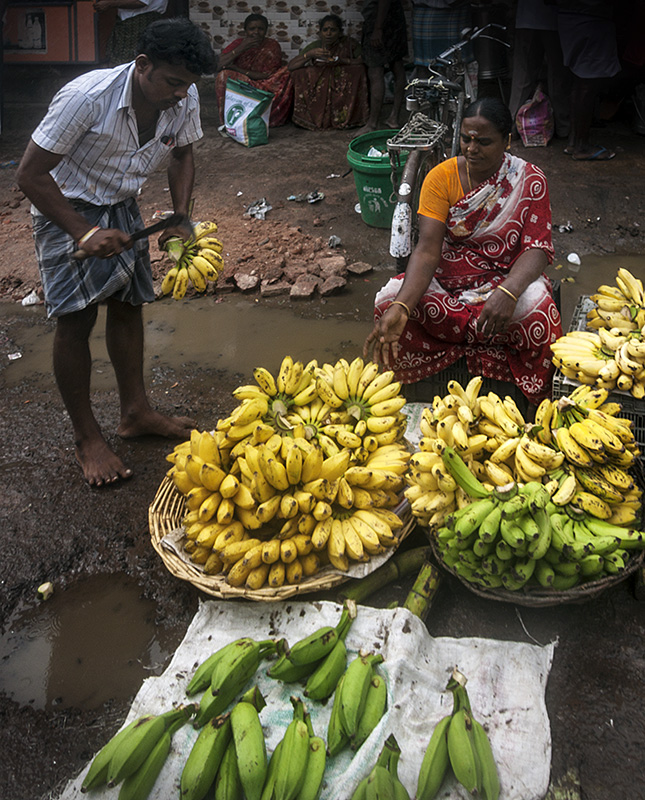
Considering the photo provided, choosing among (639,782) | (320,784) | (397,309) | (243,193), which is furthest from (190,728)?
(243,193)

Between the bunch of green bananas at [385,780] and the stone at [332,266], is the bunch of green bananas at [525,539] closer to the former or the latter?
the bunch of green bananas at [385,780]

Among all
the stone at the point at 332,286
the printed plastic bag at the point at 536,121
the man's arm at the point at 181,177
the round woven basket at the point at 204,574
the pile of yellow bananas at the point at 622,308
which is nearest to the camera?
the round woven basket at the point at 204,574

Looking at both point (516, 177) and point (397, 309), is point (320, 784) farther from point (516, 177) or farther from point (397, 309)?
point (516, 177)

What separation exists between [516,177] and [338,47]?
645 cm

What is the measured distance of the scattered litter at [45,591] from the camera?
293cm

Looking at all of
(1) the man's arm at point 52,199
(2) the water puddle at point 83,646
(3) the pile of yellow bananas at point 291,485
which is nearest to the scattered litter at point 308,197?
(1) the man's arm at point 52,199

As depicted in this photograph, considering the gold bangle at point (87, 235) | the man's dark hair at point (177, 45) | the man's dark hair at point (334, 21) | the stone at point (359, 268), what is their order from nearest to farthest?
1. the man's dark hair at point (177, 45)
2. the gold bangle at point (87, 235)
3. the stone at point (359, 268)
4. the man's dark hair at point (334, 21)

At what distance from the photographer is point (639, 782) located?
204 centimetres

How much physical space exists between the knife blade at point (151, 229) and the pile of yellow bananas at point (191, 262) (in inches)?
7.6

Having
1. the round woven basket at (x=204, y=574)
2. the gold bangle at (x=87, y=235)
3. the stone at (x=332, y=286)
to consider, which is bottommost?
the stone at (x=332, y=286)

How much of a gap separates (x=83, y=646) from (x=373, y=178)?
15.2ft

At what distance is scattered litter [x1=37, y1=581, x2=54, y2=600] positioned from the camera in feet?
9.61

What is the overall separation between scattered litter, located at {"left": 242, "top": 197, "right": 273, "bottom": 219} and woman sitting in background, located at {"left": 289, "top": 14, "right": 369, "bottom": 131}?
271 centimetres

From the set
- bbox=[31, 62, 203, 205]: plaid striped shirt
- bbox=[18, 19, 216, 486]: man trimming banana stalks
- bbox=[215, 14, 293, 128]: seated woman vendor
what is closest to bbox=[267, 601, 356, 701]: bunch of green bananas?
bbox=[18, 19, 216, 486]: man trimming banana stalks
